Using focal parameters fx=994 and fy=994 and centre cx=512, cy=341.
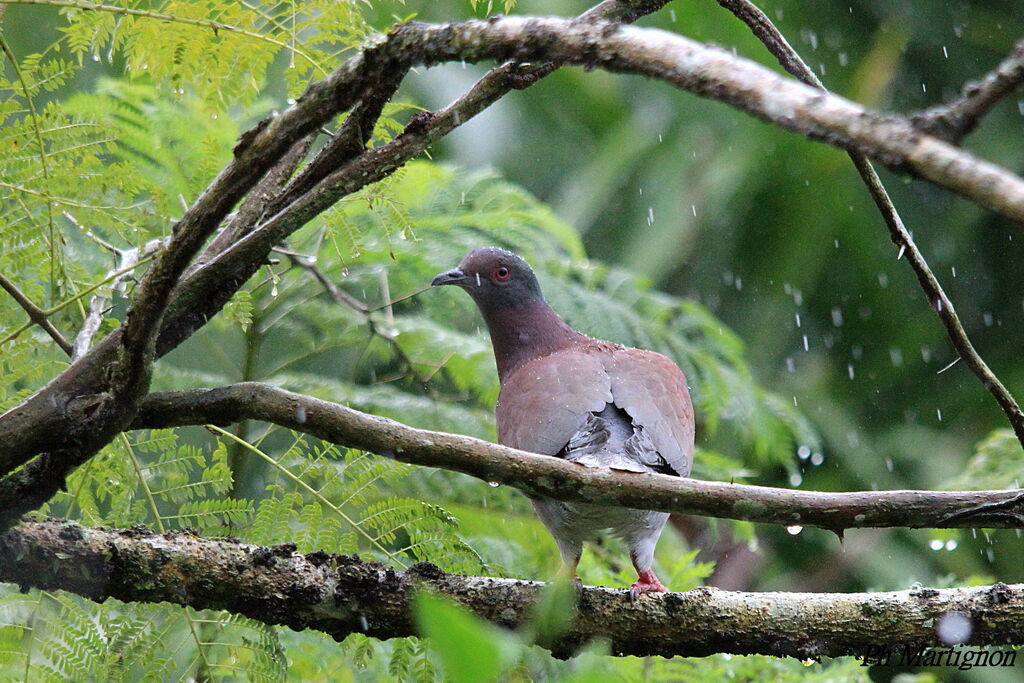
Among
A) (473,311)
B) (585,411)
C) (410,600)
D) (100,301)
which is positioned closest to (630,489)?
(410,600)

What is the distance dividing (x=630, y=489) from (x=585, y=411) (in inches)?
62.2

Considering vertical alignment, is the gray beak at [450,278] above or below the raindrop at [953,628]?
above

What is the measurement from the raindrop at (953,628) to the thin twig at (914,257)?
513 millimetres

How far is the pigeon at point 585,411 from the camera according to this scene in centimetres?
335

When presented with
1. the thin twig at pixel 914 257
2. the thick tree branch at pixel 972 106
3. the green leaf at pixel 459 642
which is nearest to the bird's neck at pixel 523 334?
the thin twig at pixel 914 257

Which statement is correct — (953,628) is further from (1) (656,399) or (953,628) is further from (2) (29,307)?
(2) (29,307)

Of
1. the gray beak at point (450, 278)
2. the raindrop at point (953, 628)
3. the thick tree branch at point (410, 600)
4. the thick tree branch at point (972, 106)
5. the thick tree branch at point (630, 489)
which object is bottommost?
the raindrop at point (953, 628)

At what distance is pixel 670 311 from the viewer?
19.4 ft

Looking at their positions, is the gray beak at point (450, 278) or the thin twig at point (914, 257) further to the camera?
the gray beak at point (450, 278)

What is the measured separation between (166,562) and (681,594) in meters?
1.33

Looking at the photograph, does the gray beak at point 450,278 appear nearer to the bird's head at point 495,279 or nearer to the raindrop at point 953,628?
the bird's head at point 495,279

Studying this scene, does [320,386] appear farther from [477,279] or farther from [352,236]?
[352,236]

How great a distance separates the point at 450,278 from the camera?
14.4 feet

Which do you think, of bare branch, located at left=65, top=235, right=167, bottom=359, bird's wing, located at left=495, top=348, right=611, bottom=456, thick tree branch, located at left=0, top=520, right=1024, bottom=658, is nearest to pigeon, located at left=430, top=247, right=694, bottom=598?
bird's wing, located at left=495, top=348, right=611, bottom=456
